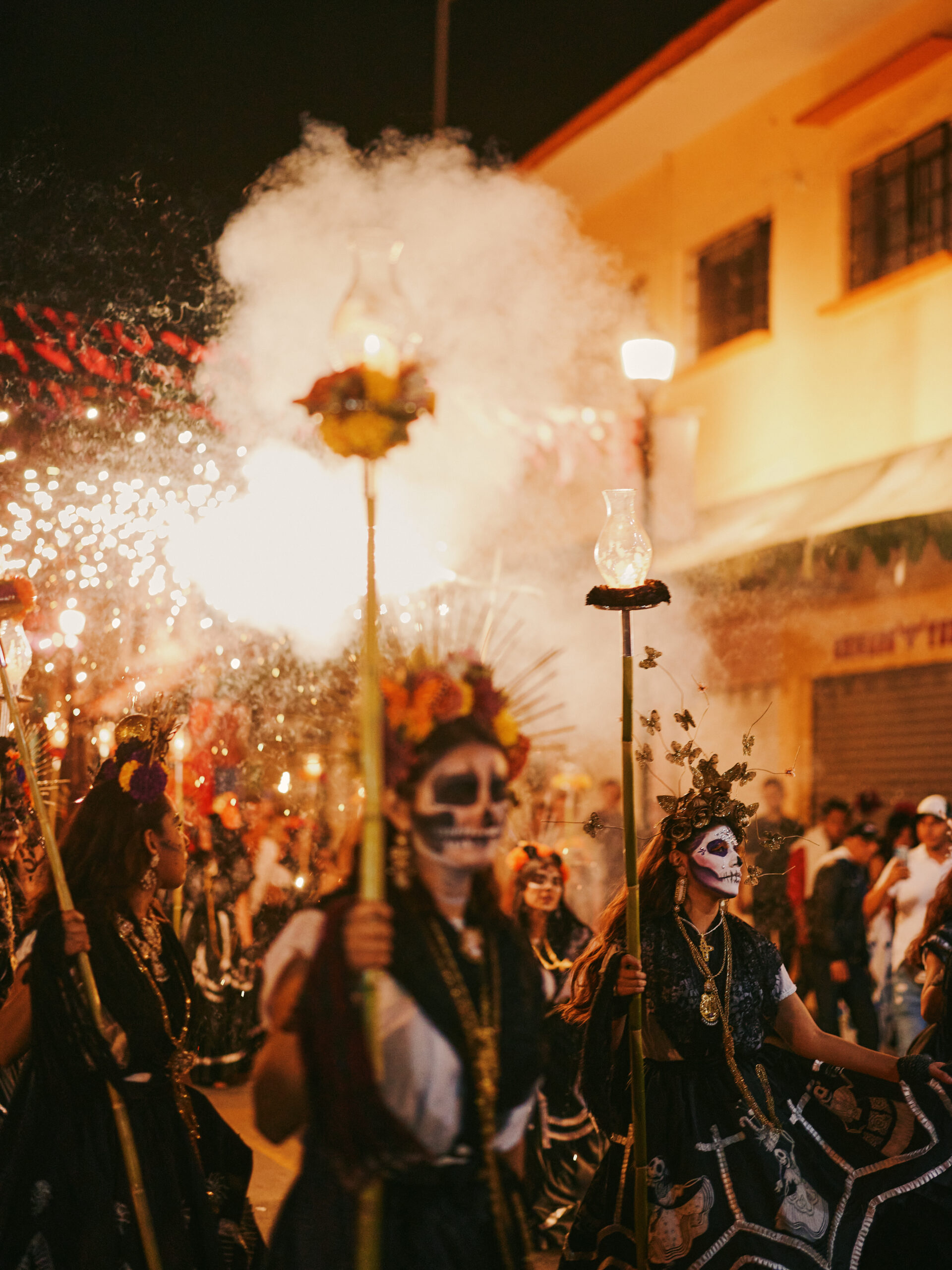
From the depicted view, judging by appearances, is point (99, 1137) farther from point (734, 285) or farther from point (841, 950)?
point (734, 285)

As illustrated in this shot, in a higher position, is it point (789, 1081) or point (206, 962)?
point (789, 1081)

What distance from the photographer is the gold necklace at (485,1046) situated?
8.92 feet

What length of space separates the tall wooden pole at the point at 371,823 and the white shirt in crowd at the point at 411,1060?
0.14 feet

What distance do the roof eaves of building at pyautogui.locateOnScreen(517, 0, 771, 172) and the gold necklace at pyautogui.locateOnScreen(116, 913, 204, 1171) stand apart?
11421mm

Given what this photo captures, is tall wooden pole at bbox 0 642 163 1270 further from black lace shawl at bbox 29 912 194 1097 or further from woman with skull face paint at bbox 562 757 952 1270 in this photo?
woman with skull face paint at bbox 562 757 952 1270

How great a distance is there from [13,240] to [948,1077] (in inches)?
189

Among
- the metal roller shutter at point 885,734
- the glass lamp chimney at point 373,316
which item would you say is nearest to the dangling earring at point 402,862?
the glass lamp chimney at point 373,316

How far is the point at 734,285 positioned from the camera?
598 inches

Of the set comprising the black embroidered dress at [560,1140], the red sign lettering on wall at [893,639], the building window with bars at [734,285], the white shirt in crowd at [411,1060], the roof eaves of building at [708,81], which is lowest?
the black embroidered dress at [560,1140]

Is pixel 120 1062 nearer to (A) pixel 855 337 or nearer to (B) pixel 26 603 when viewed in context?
(B) pixel 26 603

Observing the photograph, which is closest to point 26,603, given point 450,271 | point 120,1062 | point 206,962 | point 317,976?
point 120,1062

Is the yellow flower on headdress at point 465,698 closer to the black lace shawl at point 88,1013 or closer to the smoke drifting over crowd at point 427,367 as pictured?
the smoke drifting over crowd at point 427,367

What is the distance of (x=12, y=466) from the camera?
637 centimetres

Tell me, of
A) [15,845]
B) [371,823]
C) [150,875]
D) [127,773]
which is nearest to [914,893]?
[15,845]
